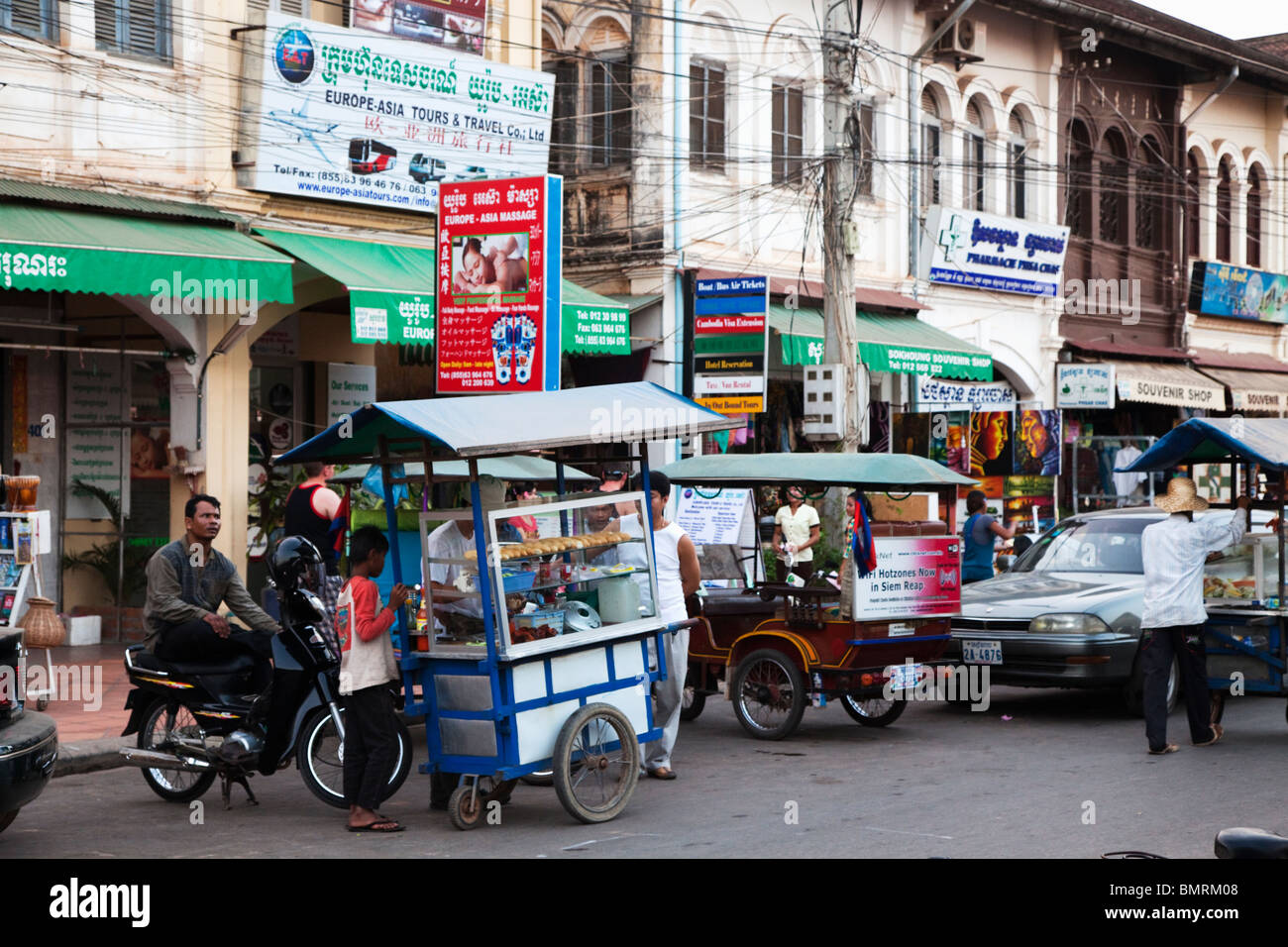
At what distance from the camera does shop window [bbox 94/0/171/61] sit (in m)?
14.7

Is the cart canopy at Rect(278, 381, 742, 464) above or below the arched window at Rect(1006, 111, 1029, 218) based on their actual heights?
below

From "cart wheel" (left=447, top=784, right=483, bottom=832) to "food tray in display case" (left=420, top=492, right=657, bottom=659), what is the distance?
0.73 m

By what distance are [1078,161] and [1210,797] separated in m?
20.3

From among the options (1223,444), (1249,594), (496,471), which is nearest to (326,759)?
(496,471)

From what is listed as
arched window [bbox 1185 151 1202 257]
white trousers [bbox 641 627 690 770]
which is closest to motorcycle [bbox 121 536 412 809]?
white trousers [bbox 641 627 690 770]

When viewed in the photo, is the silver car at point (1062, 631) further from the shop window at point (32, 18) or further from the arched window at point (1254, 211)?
the arched window at point (1254, 211)

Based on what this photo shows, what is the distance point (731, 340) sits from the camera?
1897cm

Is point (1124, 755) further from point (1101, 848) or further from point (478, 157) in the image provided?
point (478, 157)

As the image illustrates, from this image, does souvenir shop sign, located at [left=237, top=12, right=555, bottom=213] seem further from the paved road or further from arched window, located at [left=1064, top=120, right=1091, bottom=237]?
arched window, located at [left=1064, top=120, right=1091, bottom=237]

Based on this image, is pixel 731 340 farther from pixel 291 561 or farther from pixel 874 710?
pixel 291 561

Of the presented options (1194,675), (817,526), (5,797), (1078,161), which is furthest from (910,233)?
(5,797)

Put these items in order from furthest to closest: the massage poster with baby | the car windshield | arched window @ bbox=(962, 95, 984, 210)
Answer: arched window @ bbox=(962, 95, 984, 210) → the massage poster with baby → the car windshield

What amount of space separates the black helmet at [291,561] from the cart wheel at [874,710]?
4.68m

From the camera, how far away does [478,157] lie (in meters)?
17.5
